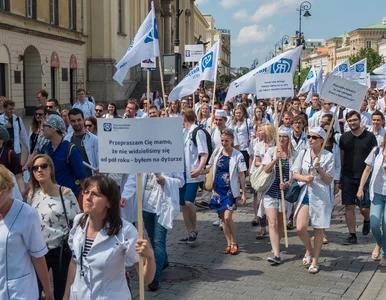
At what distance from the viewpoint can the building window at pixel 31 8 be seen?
28.5 meters

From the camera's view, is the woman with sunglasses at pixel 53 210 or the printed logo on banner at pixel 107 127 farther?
the woman with sunglasses at pixel 53 210

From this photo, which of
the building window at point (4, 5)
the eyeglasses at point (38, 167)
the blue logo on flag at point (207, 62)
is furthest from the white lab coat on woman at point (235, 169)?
the building window at point (4, 5)

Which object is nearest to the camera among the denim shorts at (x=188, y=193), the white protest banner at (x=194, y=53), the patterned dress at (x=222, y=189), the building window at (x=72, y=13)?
the patterned dress at (x=222, y=189)

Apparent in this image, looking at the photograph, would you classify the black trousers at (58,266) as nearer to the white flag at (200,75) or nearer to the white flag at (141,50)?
the white flag at (141,50)

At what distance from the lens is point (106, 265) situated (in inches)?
149

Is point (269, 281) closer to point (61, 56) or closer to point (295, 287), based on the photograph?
point (295, 287)

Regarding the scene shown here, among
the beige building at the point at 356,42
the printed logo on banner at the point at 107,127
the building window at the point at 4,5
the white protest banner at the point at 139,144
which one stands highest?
the beige building at the point at 356,42

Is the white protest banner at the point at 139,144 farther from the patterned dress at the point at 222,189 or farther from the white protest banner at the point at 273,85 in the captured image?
the white protest banner at the point at 273,85

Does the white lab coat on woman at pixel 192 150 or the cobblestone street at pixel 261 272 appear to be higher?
the white lab coat on woman at pixel 192 150

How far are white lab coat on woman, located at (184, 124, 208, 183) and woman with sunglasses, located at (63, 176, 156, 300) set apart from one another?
4.68m

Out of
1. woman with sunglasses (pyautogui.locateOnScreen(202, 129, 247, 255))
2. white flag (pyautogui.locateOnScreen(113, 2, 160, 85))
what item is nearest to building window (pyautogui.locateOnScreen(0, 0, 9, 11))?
white flag (pyautogui.locateOnScreen(113, 2, 160, 85))

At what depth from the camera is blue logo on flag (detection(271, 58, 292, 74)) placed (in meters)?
9.92

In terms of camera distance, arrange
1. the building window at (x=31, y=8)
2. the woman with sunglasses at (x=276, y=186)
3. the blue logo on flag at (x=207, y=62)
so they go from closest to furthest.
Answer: the woman with sunglasses at (x=276, y=186), the blue logo on flag at (x=207, y=62), the building window at (x=31, y=8)

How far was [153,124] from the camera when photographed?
13.7 feet
